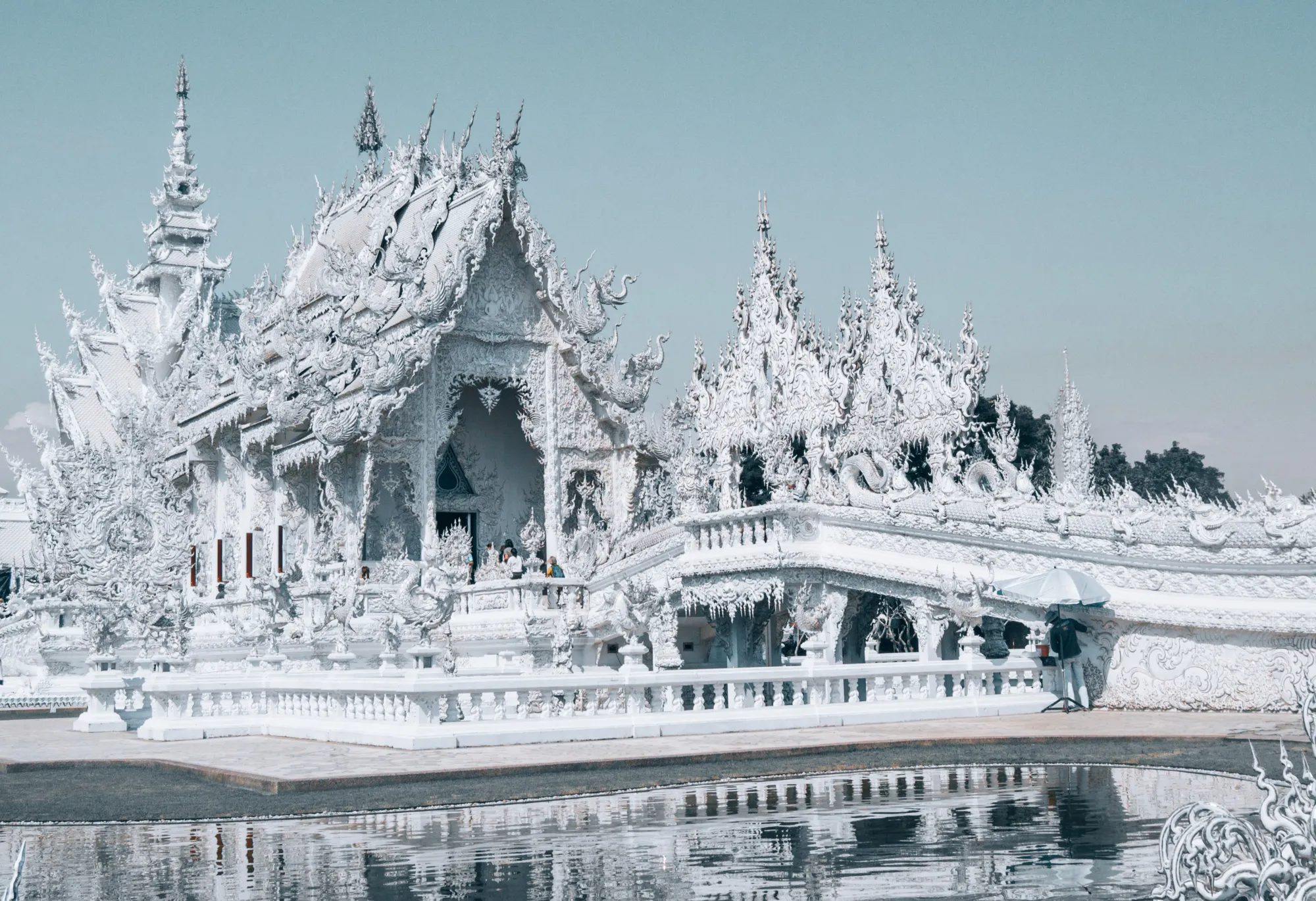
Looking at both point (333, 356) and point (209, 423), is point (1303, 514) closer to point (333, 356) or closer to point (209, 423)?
point (333, 356)

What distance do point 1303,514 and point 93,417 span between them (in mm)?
33826

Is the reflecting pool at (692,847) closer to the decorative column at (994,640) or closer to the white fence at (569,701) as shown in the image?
the white fence at (569,701)

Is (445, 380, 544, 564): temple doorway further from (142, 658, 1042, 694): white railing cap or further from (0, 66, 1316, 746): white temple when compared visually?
(142, 658, 1042, 694): white railing cap

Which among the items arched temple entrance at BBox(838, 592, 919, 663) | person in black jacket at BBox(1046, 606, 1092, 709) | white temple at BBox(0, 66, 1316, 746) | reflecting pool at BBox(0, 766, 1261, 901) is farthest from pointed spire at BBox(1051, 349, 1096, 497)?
reflecting pool at BBox(0, 766, 1261, 901)

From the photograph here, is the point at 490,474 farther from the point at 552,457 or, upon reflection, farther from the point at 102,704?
the point at 102,704

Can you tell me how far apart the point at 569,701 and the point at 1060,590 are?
5.09 metres

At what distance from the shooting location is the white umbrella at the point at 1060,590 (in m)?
14.6

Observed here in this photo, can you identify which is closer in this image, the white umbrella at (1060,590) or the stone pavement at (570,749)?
the stone pavement at (570,749)

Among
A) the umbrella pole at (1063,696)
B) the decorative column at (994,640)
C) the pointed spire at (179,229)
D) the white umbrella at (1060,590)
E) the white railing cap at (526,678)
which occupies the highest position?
the pointed spire at (179,229)

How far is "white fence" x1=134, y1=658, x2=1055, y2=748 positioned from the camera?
1196 cm

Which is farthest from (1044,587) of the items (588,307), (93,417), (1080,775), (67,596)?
(93,417)

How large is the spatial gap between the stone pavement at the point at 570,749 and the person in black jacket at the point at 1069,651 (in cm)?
56

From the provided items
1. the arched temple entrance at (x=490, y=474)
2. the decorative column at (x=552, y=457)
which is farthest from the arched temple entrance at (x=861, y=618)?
the arched temple entrance at (x=490, y=474)

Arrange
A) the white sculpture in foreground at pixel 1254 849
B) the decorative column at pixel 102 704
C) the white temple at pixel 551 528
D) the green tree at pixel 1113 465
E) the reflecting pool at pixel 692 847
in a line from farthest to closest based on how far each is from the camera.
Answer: the green tree at pixel 1113 465
the decorative column at pixel 102 704
the white temple at pixel 551 528
the reflecting pool at pixel 692 847
the white sculpture in foreground at pixel 1254 849
